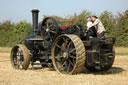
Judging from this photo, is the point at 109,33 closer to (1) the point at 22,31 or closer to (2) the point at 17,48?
(1) the point at 22,31

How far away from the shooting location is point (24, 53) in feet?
34.1

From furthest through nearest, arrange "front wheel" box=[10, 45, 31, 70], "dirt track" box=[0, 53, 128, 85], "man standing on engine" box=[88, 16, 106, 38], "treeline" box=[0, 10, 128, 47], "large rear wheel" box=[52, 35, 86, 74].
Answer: "treeline" box=[0, 10, 128, 47] → "front wheel" box=[10, 45, 31, 70] → "man standing on engine" box=[88, 16, 106, 38] → "large rear wheel" box=[52, 35, 86, 74] → "dirt track" box=[0, 53, 128, 85]

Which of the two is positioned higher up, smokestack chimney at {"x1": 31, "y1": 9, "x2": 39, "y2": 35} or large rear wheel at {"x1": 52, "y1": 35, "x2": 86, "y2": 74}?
smokestack chimney at {"x1": 31, "y1": 9, "x2": 39, "y2": 35}

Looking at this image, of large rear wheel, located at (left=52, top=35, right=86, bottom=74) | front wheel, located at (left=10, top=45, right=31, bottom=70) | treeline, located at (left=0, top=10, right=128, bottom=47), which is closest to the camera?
large rear wheel, located at (left=52, top=35, right=86, bottom=74)

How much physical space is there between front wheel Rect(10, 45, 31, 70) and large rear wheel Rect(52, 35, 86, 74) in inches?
62.7

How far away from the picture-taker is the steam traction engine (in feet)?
27.3

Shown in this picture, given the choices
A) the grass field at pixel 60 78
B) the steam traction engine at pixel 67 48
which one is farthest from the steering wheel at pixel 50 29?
the grass field at pixel 60 78

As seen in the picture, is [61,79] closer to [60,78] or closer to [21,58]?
[60,78]

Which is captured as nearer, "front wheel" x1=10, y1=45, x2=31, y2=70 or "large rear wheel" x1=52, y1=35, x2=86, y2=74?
"large rear wheel" x1=52, y1=35, x2=86, y2=74

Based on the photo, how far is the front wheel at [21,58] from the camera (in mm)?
10406

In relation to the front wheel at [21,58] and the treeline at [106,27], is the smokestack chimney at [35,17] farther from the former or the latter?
the treeline at [106,27]

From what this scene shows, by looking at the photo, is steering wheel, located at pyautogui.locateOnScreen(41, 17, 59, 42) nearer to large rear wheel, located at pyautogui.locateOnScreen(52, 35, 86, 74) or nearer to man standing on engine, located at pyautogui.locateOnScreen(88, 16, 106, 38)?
large rear wheel, located at pyautogui.locateOnScreen(52, 35, 86, 74)

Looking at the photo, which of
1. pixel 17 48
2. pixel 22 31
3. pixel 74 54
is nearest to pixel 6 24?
pixel 22 31

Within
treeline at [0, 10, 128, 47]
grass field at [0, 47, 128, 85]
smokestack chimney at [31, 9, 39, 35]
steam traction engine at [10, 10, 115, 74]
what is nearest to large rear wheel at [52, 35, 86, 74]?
steam traction engine at [10, 10, 115, 74]
